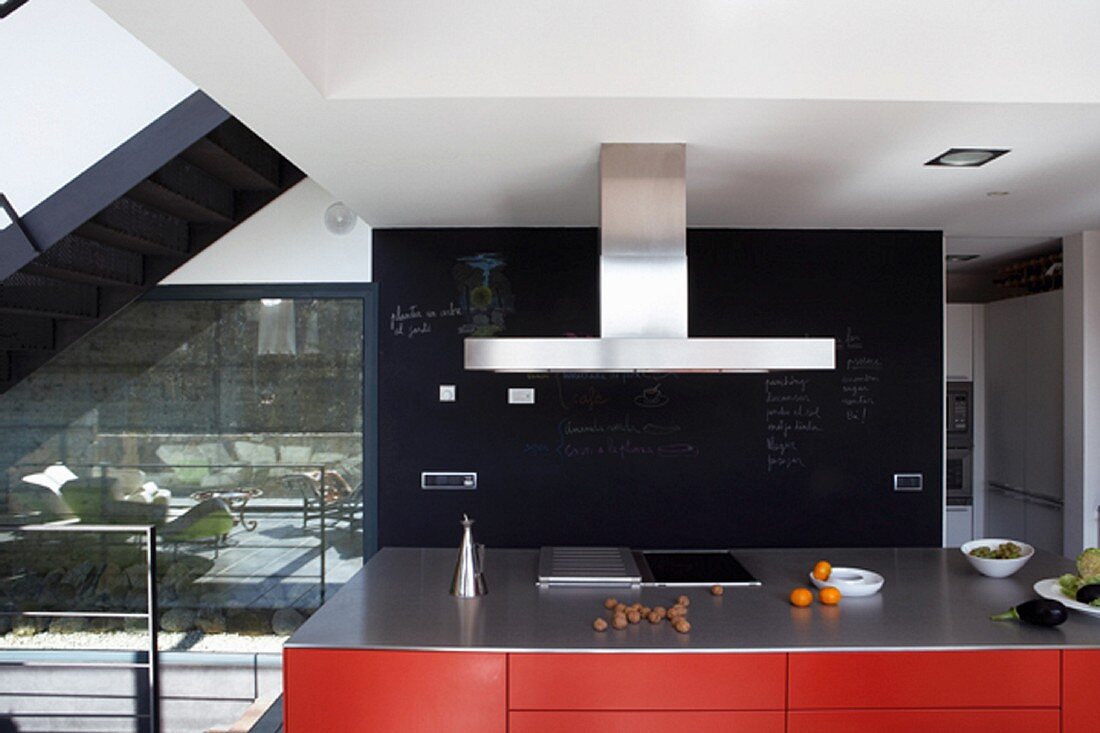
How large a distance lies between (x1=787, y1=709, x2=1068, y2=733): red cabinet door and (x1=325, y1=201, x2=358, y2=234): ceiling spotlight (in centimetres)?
313

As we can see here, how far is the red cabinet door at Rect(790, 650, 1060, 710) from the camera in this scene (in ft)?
7.28

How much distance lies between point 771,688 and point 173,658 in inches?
130

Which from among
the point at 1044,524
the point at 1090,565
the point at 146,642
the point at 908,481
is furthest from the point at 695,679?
the point at 1044,524

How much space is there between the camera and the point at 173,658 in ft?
14.4

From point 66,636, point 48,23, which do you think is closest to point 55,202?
point 48,23

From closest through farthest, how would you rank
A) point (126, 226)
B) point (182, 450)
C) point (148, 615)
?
1. point (126, 226)
2. point (148, 615)
3. point (182, 450)

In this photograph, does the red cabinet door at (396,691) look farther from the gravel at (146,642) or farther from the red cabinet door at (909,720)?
the gravel at (146,642)

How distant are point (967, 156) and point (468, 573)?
211 cm

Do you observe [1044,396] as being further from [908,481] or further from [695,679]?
[695,679]

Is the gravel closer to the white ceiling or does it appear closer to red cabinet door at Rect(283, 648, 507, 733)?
red cabinet door at Rect(283, 648, 507, 733)

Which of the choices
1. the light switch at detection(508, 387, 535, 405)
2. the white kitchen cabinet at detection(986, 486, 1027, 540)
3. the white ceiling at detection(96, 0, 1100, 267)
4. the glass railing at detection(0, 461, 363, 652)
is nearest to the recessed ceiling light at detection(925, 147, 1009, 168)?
the white ceiling at detection(96, 0, 1100, 267)

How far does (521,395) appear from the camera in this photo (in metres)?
4.34

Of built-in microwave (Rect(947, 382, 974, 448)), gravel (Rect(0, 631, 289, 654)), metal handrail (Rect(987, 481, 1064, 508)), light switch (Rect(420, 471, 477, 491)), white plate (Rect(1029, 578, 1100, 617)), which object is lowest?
gravel (Rect(0, 631, 289, 654))

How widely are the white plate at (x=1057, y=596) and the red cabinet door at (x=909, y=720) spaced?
0.35 meters
